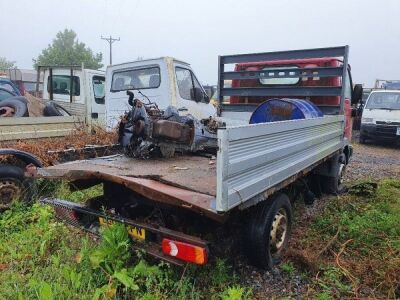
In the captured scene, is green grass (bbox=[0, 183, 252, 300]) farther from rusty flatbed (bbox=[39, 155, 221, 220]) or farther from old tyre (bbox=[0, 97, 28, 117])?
old tyre (bbox=[0, 97, 28, 117])

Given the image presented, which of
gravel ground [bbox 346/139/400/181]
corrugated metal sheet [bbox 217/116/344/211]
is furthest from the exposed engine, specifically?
gravel ground [bbox 346/139/400/181]

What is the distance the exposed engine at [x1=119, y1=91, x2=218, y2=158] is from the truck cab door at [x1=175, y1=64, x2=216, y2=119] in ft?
7.57

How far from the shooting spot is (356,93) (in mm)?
5754

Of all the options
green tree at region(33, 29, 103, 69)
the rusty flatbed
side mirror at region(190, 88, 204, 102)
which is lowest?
the rusty flatbed

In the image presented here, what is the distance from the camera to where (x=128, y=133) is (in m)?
3.68

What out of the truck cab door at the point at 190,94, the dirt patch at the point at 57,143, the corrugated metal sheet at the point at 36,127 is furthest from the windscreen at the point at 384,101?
the corrugated metal sheet at the point at 36,127

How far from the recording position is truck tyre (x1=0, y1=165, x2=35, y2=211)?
4.05 metres

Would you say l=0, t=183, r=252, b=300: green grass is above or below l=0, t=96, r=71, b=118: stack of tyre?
below

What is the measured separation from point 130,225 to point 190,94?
3.98 metres

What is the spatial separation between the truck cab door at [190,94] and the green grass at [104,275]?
3.35 meters

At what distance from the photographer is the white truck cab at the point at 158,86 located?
19.7ft

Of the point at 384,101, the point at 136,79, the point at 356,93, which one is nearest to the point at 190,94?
the point at 136,79

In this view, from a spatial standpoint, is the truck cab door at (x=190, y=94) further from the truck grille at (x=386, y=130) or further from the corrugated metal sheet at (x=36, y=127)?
the truck grille at (x=386, y=130)

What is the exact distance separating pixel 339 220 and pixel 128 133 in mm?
2584
